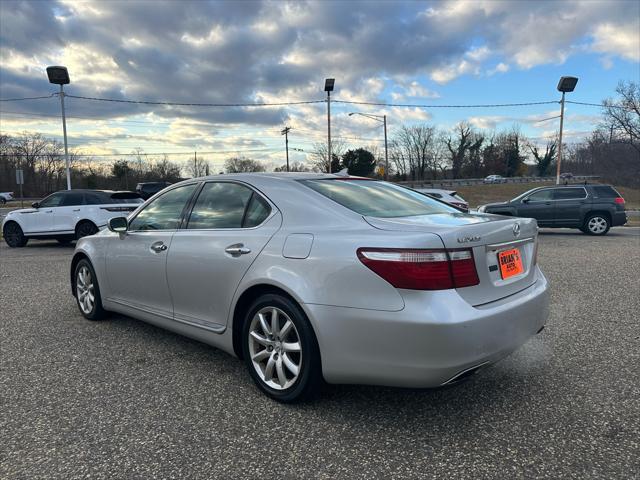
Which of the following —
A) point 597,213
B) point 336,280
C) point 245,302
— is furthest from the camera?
point 597,213

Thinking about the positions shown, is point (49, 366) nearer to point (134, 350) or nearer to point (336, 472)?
point (134, 350)

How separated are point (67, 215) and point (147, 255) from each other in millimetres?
9889

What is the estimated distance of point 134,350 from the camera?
4094 mm

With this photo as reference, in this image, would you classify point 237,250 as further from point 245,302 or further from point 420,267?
point 420,267

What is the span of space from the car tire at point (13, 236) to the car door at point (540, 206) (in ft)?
47.7

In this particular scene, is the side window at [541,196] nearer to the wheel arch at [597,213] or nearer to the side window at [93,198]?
the wheel arch at [597,213]

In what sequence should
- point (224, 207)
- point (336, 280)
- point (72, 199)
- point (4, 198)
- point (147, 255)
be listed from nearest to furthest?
point (336, 280) < point (224, 207) < point (147, 255) < point (72, 199) < point (4, 198)

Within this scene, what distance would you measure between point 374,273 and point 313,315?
0.46 m

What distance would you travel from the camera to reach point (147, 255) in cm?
402

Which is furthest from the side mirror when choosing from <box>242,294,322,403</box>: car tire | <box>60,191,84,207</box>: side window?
<box>60,191,84,207</box>: side window

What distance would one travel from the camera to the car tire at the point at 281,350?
2.82m

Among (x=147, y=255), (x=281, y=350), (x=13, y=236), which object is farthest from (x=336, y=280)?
(x=13, y=236)

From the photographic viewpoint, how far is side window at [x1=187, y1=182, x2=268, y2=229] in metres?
3.43

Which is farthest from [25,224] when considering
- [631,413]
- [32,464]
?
[631,413]
